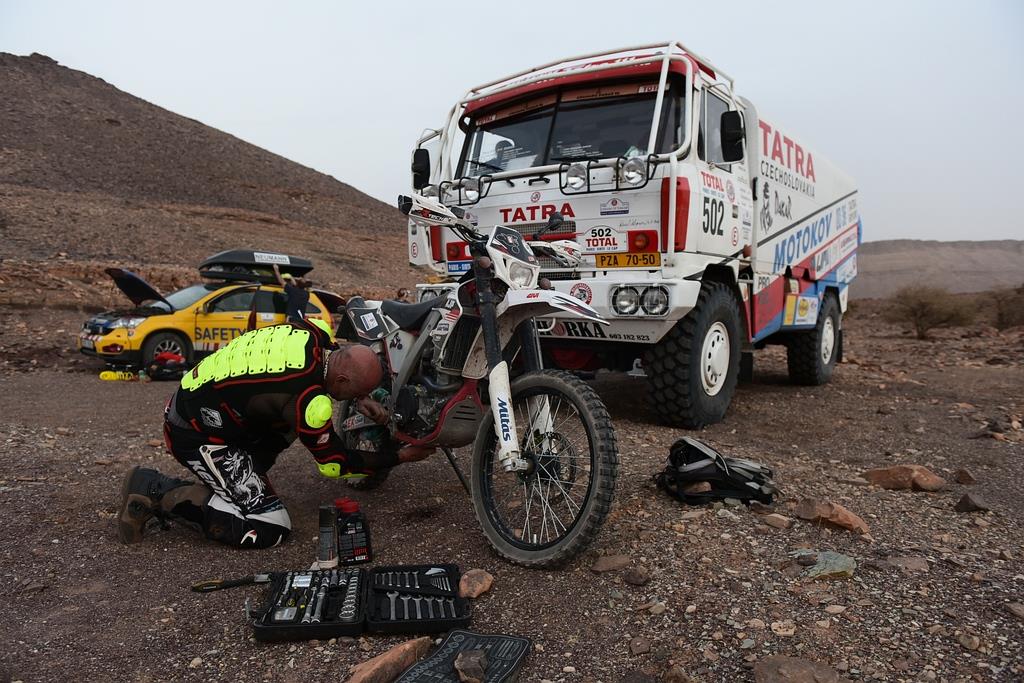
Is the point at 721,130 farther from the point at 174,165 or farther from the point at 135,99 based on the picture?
the point at 135,99

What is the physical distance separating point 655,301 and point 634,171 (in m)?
0.93

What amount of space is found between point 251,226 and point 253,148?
20175 millimetres

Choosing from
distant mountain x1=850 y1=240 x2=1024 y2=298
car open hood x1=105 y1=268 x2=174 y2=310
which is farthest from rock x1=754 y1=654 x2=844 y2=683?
distant mountain x1=850 y1=240 x2=1024 y2=298

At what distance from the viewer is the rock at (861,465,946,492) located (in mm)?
4004

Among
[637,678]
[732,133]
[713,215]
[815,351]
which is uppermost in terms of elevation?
[732,133]

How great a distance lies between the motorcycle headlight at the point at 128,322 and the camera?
9.77 metres

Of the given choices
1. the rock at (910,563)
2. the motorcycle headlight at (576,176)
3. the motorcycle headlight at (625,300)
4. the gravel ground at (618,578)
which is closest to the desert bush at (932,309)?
the gravel ground at (618,578)

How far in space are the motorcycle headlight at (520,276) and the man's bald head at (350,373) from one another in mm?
760

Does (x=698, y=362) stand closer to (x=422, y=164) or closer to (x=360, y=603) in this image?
(x=422, y=164)

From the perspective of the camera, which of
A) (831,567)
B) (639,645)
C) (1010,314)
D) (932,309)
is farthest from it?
(1010,314)

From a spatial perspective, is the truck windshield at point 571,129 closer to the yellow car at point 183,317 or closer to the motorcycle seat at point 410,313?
the motorcycle seat at point 410,313

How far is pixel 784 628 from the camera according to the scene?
99.4 inches

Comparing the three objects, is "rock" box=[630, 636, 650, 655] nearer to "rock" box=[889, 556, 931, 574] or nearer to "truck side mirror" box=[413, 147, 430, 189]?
"rock" box=[889, 556, 931, 574]

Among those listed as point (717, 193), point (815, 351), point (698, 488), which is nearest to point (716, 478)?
point (698, 488)
